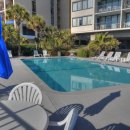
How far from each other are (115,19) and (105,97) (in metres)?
27.7

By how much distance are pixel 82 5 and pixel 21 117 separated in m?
36.8

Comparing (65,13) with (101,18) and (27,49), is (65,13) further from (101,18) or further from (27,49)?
(27,49)

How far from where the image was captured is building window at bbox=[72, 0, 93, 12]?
3776 cm

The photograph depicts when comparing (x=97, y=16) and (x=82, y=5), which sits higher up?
(x=82, y=5)

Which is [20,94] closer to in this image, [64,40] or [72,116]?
[72,116]

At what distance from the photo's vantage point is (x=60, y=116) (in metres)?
6.89

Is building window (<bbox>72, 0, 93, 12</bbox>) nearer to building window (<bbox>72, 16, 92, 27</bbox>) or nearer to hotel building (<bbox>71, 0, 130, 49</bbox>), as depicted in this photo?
hotel building (<bbox>71, 0, 130, 49</bbox>)

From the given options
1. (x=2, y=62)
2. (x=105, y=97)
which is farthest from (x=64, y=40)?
(x=2, y=62)

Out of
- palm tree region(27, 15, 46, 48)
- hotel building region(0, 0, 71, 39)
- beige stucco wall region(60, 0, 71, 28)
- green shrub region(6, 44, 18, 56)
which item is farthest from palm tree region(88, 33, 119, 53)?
beige stucco wall region(60, 0, 71, 28)

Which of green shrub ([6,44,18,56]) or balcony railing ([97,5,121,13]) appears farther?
balcony railing ([97,5,121,13])

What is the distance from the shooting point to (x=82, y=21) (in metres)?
39.1

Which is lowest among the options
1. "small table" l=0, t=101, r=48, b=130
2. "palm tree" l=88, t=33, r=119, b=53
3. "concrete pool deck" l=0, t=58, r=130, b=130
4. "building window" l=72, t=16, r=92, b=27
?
"concrete pool deck" l=0, t=58, r=130, b=130

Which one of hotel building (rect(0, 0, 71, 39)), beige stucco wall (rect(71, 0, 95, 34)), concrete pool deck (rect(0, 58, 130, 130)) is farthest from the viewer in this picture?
hotel building (rect(0, 0, 71, 39))

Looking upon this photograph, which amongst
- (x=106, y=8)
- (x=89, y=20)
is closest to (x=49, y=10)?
(x=89, y=20)
